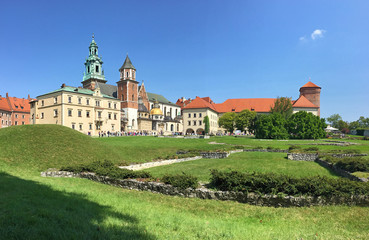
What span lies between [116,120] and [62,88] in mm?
17605

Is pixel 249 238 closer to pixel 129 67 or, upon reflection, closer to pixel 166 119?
pixel 129 67

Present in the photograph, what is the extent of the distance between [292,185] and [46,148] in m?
18.9

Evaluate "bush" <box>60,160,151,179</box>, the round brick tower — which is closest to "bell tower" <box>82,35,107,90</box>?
"bush" <box>60,160,151,179</box>

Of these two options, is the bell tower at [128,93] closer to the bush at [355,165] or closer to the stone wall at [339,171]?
the stone wall at [339,171]

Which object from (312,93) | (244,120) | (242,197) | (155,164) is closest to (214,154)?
(155,164)

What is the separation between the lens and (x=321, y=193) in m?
8.02

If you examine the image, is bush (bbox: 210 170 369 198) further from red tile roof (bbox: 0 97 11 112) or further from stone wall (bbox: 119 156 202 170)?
red tile roof (bbox: 0 97 11 112)

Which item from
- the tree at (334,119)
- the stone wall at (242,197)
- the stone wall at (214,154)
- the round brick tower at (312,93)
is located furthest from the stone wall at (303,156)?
the tree at (334,119)

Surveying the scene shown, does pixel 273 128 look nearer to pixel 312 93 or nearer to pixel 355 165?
pixel 355 165

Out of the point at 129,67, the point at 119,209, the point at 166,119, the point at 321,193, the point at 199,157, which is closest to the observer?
the point at 119,209

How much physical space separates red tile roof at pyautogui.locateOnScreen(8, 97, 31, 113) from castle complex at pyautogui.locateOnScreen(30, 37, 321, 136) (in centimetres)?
2734

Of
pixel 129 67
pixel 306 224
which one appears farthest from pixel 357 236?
pixel 129 67

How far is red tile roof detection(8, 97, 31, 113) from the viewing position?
84.4m

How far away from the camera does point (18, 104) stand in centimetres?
8656
